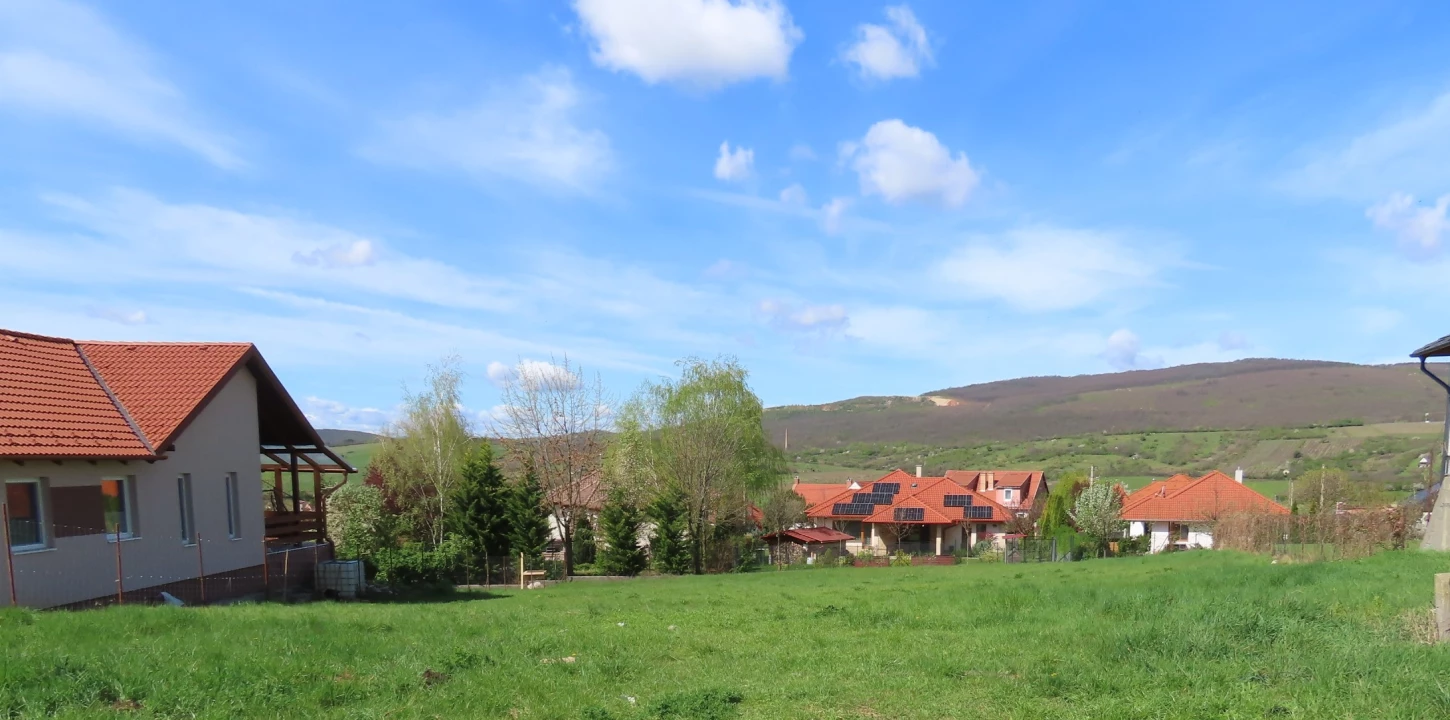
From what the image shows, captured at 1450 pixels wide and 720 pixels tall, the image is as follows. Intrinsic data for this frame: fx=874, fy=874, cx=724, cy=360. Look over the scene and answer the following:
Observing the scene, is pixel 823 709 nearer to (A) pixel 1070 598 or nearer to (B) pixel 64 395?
(A) pixel 1070 598

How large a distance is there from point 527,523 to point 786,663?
30531mm

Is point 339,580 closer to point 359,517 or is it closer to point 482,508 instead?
point 482,508

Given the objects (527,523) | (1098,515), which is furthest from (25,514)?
(1098,515)

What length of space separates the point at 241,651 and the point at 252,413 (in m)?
16.1

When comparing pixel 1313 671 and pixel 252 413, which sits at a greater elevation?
pixel 252 413

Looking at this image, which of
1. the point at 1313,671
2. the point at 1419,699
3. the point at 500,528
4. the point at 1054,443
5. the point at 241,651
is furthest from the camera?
the point at 1054,443

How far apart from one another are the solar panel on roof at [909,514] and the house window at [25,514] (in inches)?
2249

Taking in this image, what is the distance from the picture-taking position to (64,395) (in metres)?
17.2

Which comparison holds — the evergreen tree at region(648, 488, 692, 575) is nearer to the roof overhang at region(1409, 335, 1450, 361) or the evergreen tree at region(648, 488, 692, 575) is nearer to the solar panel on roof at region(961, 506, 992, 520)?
the roof overhang at region(1409, 335, 1450, 361)

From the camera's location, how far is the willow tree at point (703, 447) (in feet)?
147

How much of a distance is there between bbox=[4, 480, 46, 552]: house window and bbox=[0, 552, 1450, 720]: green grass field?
14.5 ft

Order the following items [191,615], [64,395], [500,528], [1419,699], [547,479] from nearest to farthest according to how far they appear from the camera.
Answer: [1419,699] → [191,615] → [64,395] → [500,528] → [547,479]

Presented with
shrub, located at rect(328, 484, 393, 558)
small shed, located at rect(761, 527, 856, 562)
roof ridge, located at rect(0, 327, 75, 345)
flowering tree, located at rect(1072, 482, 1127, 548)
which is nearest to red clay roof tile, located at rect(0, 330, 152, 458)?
roof ridge, located at rect(0, 327, 75, 345)

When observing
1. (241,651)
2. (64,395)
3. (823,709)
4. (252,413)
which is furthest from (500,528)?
(823,709)
